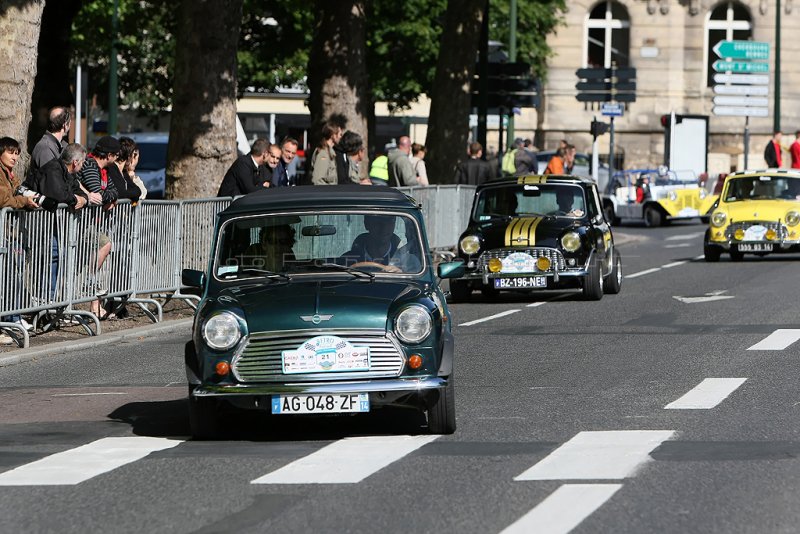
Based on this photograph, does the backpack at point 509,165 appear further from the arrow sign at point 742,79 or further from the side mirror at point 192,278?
the side mirror at point 192,278

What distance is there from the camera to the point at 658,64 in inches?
2800

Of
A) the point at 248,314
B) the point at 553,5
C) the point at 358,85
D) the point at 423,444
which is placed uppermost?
the point at 553,5

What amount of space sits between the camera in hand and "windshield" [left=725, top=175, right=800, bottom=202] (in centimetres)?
1515

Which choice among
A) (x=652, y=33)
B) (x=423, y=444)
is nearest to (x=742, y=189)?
(x=423, y=444)

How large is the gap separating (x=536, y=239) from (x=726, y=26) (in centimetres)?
5184

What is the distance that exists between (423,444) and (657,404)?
2.13 m

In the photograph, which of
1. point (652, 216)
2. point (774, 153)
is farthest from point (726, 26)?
point (774, 153)

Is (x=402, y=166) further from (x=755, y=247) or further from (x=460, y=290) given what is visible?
(x=460, y=290)

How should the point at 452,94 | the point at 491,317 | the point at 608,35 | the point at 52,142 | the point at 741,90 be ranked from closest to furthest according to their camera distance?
the point at 52,142 → the point at 491,317 → the point at 452,94 → the point at 741,90 → the point at 608,35

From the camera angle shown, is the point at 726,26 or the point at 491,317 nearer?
the point at 491,317

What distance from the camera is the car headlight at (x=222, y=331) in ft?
34.2

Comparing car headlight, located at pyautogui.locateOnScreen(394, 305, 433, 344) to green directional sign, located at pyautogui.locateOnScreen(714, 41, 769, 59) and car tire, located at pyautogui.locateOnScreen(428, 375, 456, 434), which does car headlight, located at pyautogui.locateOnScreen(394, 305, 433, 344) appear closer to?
car tire, located at pyautogui.locateOnScreen(428, 375, 456, 434)

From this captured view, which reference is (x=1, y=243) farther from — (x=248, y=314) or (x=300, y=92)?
(x=300, y=92)

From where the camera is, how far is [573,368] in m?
14.2
